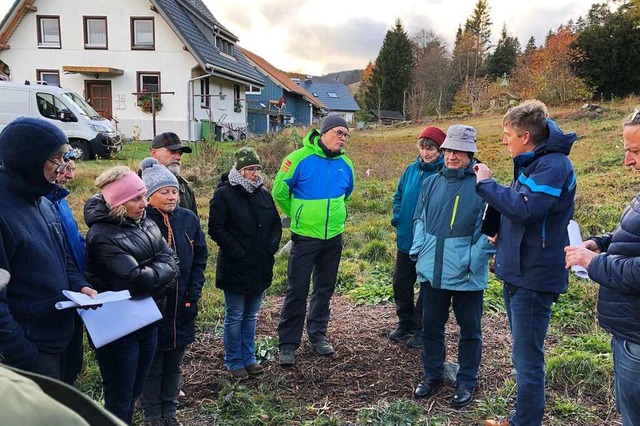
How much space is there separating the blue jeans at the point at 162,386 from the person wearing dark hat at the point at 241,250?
0.62 meters

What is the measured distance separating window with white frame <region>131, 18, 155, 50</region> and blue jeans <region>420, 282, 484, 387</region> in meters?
21.9

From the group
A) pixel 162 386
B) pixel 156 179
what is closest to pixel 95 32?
pixel 156 179

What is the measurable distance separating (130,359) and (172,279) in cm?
49

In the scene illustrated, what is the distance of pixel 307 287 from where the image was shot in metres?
4.07

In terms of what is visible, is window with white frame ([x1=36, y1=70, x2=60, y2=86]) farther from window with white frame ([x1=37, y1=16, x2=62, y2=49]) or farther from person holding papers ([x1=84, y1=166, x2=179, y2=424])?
person holding papers ([x1=84, y1=166, x2=179, y2=424])

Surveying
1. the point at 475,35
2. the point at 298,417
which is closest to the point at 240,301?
the point at 298,417

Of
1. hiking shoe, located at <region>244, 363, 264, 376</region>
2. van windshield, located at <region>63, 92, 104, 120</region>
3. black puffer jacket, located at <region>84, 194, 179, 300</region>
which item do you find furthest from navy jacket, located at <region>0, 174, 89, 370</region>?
van windshield, located at <region>63, 92, 104, 120</region>

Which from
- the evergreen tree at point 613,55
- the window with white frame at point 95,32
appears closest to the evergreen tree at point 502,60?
the evergreen tree at point 613,55

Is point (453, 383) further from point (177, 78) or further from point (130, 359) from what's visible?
point (177, 78)

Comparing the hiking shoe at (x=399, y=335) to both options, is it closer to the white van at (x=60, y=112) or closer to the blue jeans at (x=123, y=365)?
the blue jeans at (x=123, y=365)

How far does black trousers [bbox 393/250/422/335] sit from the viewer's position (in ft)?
14.5

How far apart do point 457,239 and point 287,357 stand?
1.68 m

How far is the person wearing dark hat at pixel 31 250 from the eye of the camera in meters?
2.07

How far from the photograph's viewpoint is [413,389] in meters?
3.58
